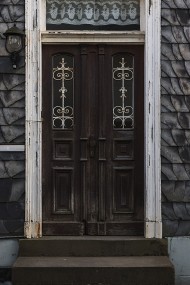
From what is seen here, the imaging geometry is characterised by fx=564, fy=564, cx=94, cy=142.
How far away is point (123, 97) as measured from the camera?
712 centimetres

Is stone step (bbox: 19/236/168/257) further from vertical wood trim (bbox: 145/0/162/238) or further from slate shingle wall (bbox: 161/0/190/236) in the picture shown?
slate shingle wall (bbox: 161/0/190/236)

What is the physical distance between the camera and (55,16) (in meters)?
7.13

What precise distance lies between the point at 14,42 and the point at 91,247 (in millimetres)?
2627

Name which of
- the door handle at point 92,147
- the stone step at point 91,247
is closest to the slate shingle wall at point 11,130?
the stone step at point 91,247

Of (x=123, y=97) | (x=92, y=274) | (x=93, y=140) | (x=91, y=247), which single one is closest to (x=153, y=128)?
(x=123, y=97)

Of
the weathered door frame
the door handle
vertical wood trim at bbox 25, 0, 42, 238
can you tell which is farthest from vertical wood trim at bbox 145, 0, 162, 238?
vertical wood trim at bbox 25, 0, 42, 238

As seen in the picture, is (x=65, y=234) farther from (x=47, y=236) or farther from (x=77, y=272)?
(x=77, y=272)

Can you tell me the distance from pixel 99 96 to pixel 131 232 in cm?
176

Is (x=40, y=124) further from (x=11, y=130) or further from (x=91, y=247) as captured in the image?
(x=91, y=247)

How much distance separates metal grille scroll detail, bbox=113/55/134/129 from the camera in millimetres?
7121

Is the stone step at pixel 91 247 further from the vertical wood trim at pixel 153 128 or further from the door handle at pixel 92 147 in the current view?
the door handle at pixel 92 147

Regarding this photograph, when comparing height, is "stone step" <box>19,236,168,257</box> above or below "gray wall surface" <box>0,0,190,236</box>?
below

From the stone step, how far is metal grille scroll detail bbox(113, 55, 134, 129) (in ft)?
4.77

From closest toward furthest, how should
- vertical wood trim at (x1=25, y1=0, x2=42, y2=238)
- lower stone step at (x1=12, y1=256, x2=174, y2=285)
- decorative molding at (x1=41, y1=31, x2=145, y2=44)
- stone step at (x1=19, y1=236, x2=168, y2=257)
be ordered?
1. lower stone step at (x1=12, y1=256, x2=174, y2=285)
2. stone step at (x1=19, y1=236, x2=168, y2=257)
3. vertical wood trim at (x1=25, y1=0, x2=42, y2=238)
4. decorative molding at (x1=41, y1=31, x2=145, y2=44)
